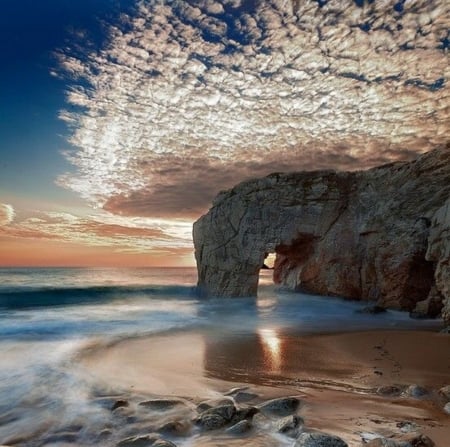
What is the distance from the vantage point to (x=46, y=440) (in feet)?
13.5

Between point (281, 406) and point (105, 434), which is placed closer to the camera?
point (105, 434)

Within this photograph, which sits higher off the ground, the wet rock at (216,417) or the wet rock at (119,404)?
the wet rock at (216,417)

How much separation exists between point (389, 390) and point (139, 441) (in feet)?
11.8

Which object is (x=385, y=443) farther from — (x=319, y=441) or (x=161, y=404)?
(x=161, y=404)

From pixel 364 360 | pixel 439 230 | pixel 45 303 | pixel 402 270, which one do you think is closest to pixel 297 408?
pixel 364 360

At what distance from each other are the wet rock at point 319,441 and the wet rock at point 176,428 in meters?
1.30

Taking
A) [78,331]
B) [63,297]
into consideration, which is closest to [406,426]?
[78,331]

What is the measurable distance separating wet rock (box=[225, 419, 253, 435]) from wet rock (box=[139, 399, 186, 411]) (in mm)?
1111

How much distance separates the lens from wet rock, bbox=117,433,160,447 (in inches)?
147

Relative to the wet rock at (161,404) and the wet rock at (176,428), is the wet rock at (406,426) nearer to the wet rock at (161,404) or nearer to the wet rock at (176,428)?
the wet rock at (176,428)

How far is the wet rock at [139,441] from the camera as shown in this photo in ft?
12.2

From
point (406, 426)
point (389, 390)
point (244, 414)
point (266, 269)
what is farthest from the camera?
point (266, 269)

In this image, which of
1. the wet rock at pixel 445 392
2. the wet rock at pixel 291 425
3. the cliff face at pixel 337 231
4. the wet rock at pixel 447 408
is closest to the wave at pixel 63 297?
the cliff face at pixel 337 231

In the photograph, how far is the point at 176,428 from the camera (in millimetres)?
4086
